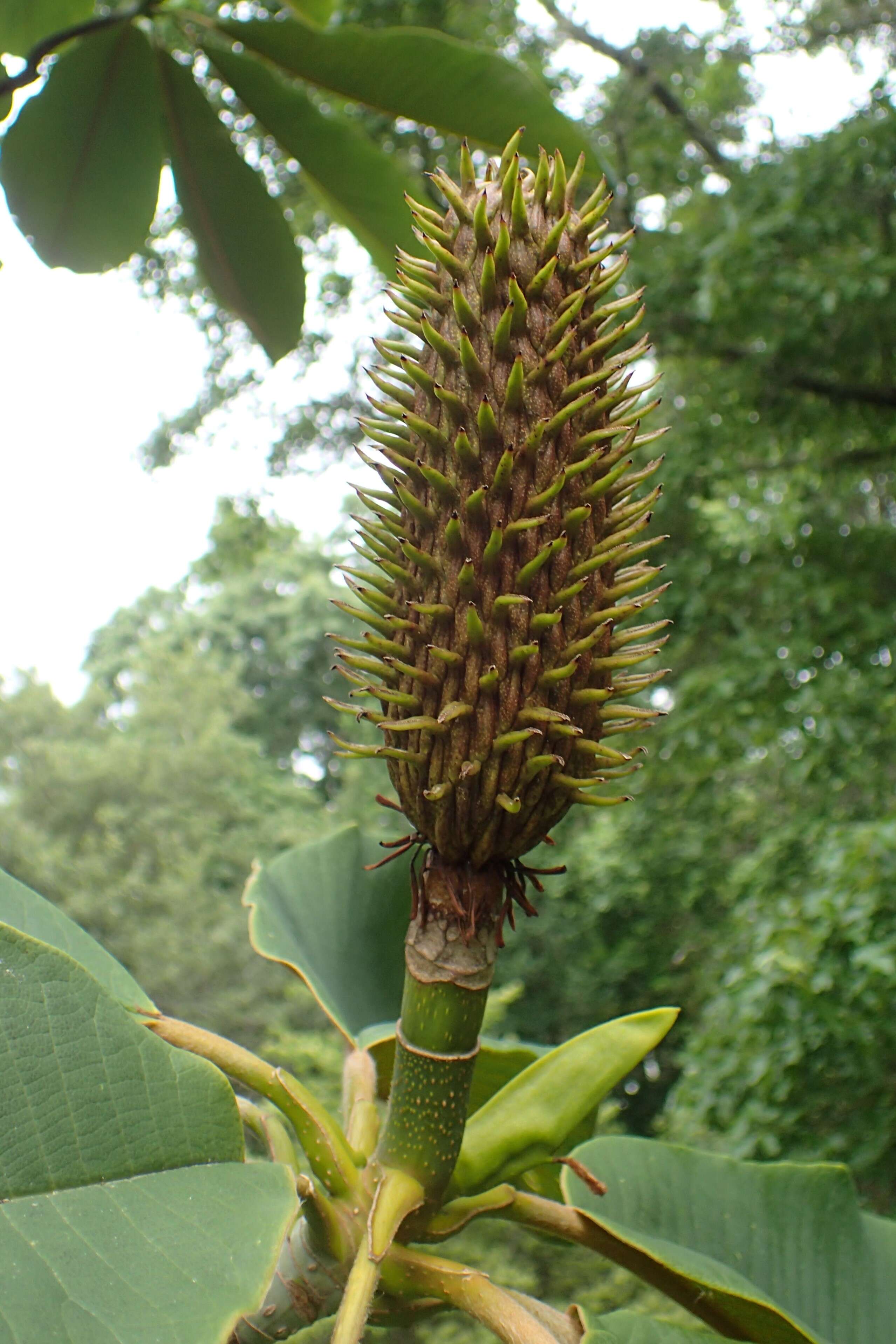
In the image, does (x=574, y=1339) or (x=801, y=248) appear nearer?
(x=574, y=1339)

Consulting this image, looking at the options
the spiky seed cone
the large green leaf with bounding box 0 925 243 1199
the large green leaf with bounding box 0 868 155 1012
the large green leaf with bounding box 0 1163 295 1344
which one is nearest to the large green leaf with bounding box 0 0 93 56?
the spiky seed cone

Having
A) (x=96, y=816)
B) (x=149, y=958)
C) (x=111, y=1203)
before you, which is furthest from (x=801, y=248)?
(x=96, y=816)

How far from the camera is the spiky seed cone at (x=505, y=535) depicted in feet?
2.38

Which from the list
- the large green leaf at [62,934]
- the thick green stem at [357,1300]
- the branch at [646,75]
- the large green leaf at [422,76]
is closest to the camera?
the thick green stem at [357,1300]

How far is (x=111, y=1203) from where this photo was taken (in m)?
0.64

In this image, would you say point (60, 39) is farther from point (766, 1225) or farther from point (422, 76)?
point (766, 1225)

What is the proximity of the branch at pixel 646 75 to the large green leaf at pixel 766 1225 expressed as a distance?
7902 mm

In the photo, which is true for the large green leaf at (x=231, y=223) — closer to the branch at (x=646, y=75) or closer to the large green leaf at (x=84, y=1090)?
the large green leaf at (x=84, y=1090)

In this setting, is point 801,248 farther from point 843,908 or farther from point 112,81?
point 112,81

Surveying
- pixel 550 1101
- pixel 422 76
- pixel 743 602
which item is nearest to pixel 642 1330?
pixel 550 1101

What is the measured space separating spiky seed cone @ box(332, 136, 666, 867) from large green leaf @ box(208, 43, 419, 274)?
75cm

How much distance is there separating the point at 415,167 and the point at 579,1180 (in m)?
8.37

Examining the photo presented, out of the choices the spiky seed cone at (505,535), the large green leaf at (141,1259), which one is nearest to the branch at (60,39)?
the spiky seed cone at (505,535)

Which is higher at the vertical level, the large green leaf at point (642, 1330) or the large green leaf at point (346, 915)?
the large green leaf at point (346, 915)
